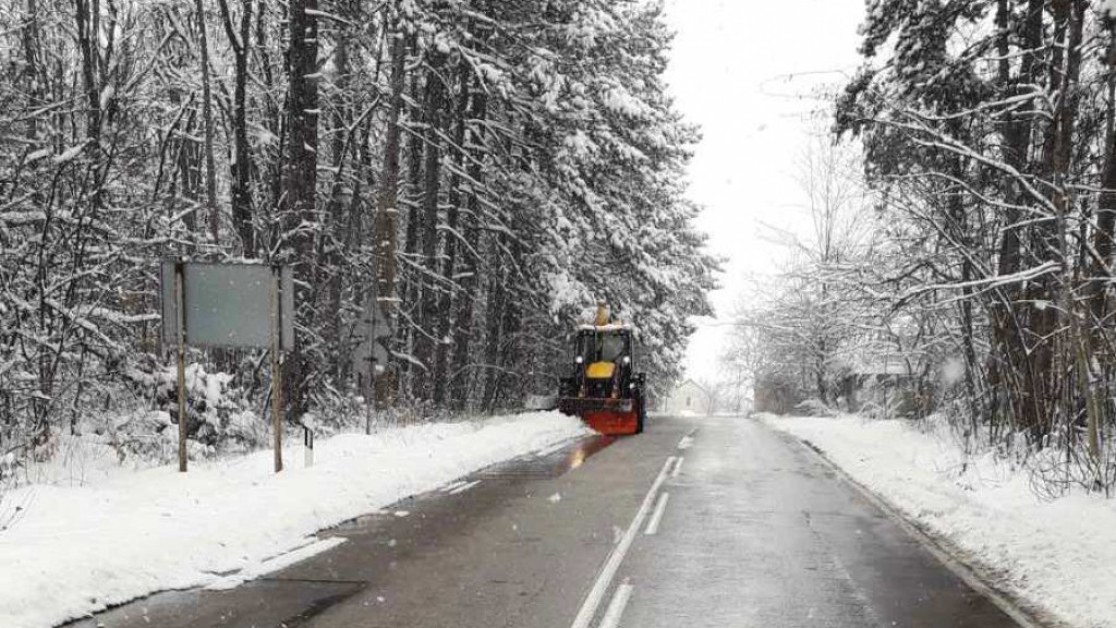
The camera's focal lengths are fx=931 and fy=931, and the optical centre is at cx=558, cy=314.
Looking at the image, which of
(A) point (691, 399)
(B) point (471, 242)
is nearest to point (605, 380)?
(B) point (471, 242)

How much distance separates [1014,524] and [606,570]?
4.56 metres

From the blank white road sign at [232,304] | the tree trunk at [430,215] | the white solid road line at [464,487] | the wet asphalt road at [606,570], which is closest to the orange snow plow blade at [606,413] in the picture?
the tree trunk at [430,215]

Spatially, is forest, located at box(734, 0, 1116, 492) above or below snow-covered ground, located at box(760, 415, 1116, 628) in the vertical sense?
above

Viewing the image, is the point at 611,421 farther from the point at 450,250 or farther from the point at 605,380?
the point at 450,250

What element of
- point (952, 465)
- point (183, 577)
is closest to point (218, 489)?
point (183, 577)

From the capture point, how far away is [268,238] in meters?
18.1

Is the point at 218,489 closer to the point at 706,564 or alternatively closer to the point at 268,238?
the point at 706,564

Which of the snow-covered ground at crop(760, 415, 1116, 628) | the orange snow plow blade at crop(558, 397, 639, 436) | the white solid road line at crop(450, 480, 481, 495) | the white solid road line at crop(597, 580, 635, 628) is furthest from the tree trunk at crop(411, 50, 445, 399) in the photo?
the white solid road line at crop(597, 580, 635, 628)

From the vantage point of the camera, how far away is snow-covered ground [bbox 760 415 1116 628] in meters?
7.30

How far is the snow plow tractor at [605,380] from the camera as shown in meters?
27.7

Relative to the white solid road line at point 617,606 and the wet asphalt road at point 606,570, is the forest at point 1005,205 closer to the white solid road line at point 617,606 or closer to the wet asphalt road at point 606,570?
the wet asphalt road at point 606,570

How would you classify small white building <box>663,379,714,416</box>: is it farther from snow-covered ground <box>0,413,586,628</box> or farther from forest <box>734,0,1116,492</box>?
snow-covered ground <box>0,413,586,628</box>

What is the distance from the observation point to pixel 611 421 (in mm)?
28391

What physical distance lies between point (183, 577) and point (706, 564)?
15.0ft
